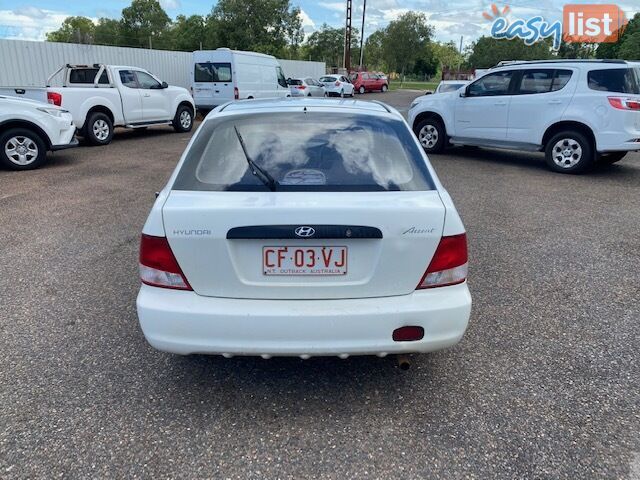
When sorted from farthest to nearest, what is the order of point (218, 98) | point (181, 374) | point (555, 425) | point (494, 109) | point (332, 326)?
point (218, 98) < point (494, 109) < point (181, 374) < point (555, 425) < point (332, 326)

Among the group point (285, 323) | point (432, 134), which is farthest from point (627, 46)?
point (285, 323)

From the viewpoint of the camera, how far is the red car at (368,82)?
40600mm

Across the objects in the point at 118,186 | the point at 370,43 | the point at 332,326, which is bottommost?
the point at 118,186

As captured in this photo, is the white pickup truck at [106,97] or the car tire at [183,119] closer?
the white pickup truck at [106,97]

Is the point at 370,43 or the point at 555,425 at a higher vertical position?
the point at 370,43

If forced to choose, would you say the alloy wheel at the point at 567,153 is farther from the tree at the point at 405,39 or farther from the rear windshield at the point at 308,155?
the tree at the point at 405,39

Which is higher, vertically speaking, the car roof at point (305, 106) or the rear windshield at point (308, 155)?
the car roof at point (305, 106)

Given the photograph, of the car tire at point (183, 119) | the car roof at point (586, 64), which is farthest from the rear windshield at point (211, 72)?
the car roof at point (586, 64)

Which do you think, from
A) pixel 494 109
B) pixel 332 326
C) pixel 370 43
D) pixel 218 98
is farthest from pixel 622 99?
pixel 370 43

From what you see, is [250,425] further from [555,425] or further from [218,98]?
[218,98]

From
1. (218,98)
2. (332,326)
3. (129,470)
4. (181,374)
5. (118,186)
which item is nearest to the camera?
(129,470)

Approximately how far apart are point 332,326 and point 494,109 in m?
8.59

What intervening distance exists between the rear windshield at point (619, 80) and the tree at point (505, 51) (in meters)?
48.2

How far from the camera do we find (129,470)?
87.4 inches
